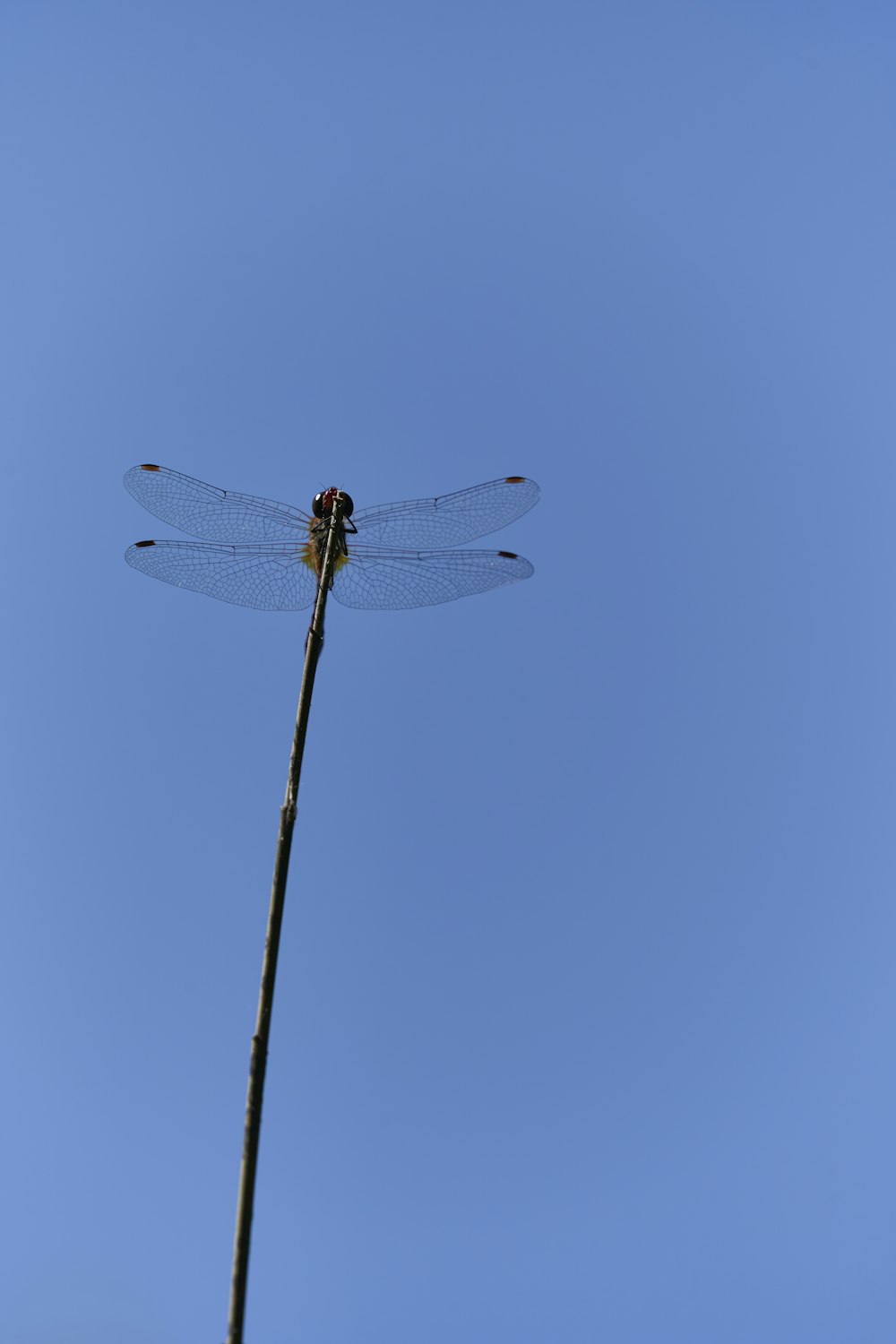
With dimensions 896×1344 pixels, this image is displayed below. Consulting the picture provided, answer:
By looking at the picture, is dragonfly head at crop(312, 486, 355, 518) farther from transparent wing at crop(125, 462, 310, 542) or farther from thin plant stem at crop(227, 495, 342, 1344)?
thin plant stem at crop(227, 495, 342, 1344)

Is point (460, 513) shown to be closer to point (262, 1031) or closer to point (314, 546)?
point (314, 546)

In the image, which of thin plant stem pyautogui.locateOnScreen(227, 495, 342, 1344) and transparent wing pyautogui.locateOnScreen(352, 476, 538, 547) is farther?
transparent wing pyautogui.locateOnScreen(352, 476, 538, 547)

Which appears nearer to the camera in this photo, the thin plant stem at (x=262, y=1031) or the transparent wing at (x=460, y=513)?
the thin plant stem at (x=262, y=1031)

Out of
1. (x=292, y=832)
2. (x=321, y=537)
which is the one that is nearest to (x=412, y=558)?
(x=321, y=537)

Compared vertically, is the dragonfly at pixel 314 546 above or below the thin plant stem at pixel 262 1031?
above

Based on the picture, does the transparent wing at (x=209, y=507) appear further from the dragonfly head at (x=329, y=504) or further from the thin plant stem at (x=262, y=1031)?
the thin plant stem at (x=262, y=1031)
